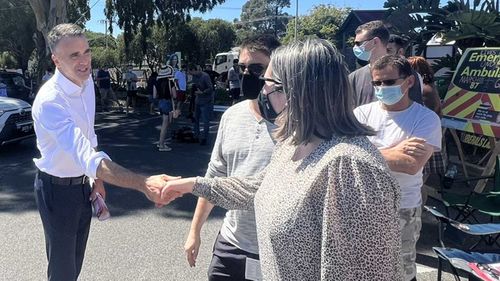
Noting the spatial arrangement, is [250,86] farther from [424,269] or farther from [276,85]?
[424,269]

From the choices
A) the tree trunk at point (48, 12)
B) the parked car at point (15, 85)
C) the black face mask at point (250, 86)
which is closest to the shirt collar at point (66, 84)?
the black face mask at point (250, 86)

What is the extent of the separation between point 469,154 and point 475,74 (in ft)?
7.74

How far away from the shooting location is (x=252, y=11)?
374 ft

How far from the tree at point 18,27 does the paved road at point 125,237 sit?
27757 millimetres

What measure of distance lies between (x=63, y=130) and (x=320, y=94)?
5.33ft

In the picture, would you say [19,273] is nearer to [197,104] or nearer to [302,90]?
[302,90]

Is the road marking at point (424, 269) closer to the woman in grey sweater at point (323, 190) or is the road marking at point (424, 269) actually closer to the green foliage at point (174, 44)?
the woman in grey sweater at point (323, 190)

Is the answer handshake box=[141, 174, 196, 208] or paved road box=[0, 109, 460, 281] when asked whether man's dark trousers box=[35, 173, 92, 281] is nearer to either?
handshake box=[141, 174, 196, 208]

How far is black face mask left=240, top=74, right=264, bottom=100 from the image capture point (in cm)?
244

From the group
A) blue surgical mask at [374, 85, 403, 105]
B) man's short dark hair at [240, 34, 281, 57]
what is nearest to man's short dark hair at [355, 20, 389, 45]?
blue surgical mask at [374, 85, 403, 105]

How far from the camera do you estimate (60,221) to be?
108 inches

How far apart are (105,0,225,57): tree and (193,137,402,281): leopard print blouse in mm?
20707

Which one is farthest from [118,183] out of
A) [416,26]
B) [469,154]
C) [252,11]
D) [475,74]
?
[252,11]

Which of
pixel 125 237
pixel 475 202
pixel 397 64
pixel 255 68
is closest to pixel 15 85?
pixel 125 237
